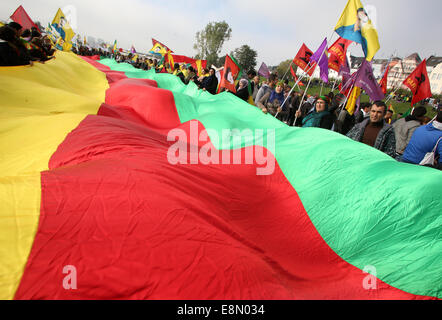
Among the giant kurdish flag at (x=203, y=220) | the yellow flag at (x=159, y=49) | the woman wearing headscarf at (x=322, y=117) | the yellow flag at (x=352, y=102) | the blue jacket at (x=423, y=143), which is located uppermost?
the yellow flag at (x=159, y=49)

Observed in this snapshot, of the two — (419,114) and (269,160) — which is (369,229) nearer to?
(269,160)

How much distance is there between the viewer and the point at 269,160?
115 inches

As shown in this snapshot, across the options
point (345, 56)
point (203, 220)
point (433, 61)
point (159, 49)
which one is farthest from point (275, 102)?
point (433, 61)

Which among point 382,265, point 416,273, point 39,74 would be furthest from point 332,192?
point 39,74

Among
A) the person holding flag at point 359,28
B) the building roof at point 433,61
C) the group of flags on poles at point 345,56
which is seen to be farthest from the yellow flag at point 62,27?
the building roof at point 433,61

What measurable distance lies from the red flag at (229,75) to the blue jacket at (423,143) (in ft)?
13.1

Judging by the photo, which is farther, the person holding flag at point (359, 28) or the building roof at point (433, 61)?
the building roof at point (433, 61)

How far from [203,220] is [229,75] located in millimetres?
5214

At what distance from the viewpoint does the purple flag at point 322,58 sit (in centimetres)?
551

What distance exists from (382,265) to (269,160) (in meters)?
1.61

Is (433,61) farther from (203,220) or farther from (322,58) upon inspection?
(203,220)

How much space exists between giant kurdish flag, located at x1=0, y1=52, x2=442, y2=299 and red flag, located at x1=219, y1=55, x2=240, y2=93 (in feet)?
11.4

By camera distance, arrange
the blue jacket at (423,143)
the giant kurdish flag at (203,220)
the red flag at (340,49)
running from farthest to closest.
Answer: the red flag at (340,49), the blue jacket at (423,143), the giant kurdish flag at (203,220)

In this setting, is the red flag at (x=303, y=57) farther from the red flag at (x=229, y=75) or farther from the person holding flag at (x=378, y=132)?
the person holding flag at (x=378, y=132)
